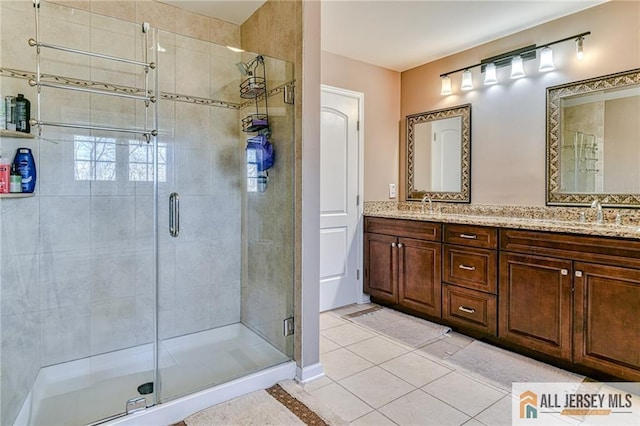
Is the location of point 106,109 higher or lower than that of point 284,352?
higher

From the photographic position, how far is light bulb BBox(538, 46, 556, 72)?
9.00 feet

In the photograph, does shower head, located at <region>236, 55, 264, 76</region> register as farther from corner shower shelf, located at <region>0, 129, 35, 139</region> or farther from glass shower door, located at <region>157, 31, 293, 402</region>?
corner shower shelf, located at <region>0, 129, 35, 139</region>

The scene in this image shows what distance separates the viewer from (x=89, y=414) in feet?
5.88

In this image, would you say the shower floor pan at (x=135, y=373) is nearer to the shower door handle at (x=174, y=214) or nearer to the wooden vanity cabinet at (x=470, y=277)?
the shower door handle at (x=174, y=214)

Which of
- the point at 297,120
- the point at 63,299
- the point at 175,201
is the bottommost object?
the point at 63,299

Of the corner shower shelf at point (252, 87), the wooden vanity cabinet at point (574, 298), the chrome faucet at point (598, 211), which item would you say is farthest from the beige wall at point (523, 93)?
the corner shower shelf at point (252, 87)

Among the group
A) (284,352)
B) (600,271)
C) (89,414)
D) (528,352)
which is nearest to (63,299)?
(89,414)

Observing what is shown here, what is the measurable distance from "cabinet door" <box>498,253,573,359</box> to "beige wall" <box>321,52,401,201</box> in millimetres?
1607

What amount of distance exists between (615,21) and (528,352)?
2356 mm

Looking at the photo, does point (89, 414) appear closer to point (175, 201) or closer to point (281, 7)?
point (175, 201)

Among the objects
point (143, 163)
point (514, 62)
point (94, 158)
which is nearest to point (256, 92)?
point (143, 163)

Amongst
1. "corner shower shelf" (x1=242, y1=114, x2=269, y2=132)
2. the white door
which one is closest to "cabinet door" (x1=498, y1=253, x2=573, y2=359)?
the white door

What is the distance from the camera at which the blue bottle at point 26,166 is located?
1960 mm

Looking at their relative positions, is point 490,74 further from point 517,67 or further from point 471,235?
point 471,235
